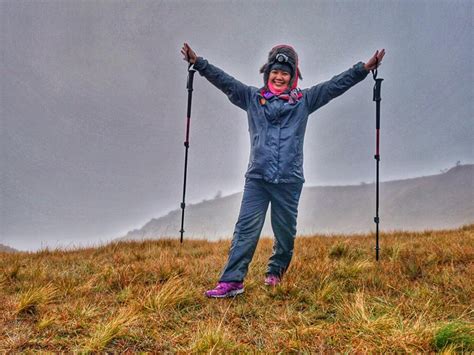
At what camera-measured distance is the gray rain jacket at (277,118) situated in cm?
451

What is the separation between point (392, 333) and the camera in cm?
290

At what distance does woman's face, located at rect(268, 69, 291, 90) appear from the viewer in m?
4.85

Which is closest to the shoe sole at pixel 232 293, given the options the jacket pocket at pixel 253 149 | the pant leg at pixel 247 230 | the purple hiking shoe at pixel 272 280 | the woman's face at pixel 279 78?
the pant leg at pixel 247 230

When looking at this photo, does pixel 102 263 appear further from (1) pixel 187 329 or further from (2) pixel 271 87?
(2) pixel 271 87

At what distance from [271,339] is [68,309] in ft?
7.20

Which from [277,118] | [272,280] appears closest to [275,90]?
[277,118]

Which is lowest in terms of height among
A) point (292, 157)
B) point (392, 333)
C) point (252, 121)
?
point (392, 333)

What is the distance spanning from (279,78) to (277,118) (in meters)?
0.60

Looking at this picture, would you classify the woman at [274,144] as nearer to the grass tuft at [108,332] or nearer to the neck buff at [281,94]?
the neck buff at [281,94]

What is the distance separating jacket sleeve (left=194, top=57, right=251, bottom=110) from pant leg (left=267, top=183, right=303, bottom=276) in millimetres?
1291

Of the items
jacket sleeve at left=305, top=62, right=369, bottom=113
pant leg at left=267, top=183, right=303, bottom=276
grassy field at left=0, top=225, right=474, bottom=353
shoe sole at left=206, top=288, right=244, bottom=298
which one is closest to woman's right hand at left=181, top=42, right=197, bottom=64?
jacket sleeve at left=305, top=62, right=369, bottom=113

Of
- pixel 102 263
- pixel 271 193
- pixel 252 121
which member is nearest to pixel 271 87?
pixel 252 121

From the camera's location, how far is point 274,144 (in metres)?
4.54

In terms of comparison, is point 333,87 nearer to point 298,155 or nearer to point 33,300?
point 298,155
